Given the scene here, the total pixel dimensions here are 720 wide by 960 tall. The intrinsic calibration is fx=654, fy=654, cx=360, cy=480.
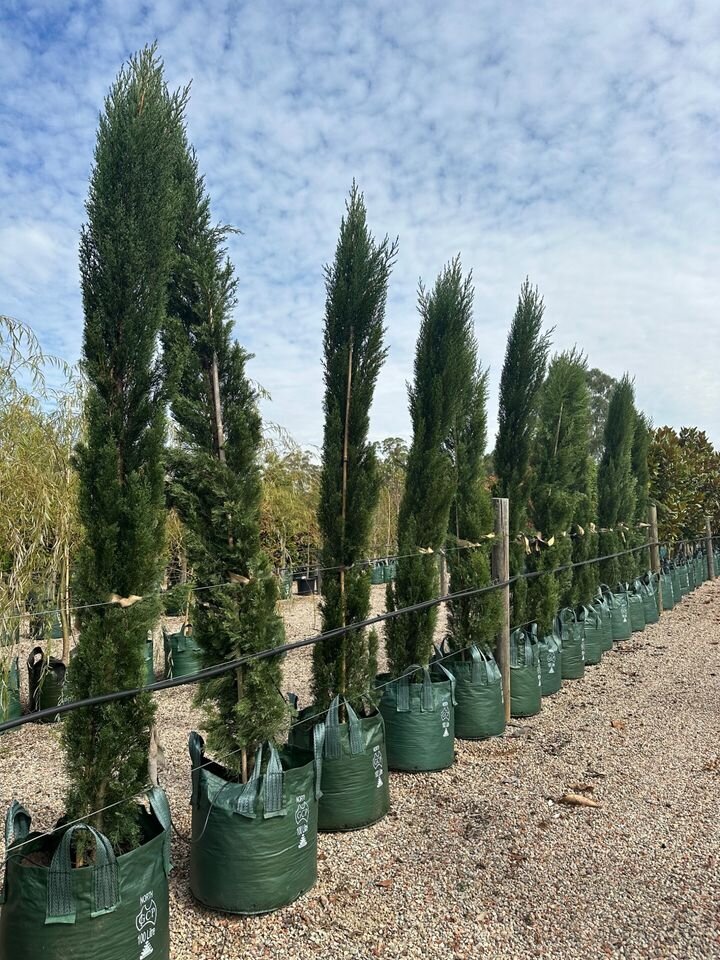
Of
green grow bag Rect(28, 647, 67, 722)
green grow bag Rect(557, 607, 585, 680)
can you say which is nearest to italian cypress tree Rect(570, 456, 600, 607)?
green grow bag Rect(557, 607, 585, 680)

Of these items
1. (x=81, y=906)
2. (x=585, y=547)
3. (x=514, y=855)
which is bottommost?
(x=514, y=855)

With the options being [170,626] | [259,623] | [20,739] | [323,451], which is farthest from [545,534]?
[170,626]

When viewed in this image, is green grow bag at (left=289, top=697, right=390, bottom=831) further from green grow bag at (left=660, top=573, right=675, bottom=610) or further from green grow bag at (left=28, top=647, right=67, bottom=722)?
green grow bag at (left=660, top=573, right=675, bottom=610)

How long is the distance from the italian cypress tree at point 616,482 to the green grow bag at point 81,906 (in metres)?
10.1

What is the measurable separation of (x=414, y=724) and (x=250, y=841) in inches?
81.6

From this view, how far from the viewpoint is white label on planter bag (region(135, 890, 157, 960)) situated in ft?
7.87

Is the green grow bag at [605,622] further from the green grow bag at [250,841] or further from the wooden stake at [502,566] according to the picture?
the green grow bag at [250,841]

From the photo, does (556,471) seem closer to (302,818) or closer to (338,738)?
(338,738)

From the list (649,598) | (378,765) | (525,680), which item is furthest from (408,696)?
(649,598)

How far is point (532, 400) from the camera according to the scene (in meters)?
7.18

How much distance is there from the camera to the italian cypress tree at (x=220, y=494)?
336 cm

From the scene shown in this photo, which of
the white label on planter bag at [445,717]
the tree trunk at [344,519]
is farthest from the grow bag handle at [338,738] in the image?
the white label on planter bag at [445,717]

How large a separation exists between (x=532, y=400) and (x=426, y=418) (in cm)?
219

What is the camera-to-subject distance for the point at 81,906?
2275 millimetres
